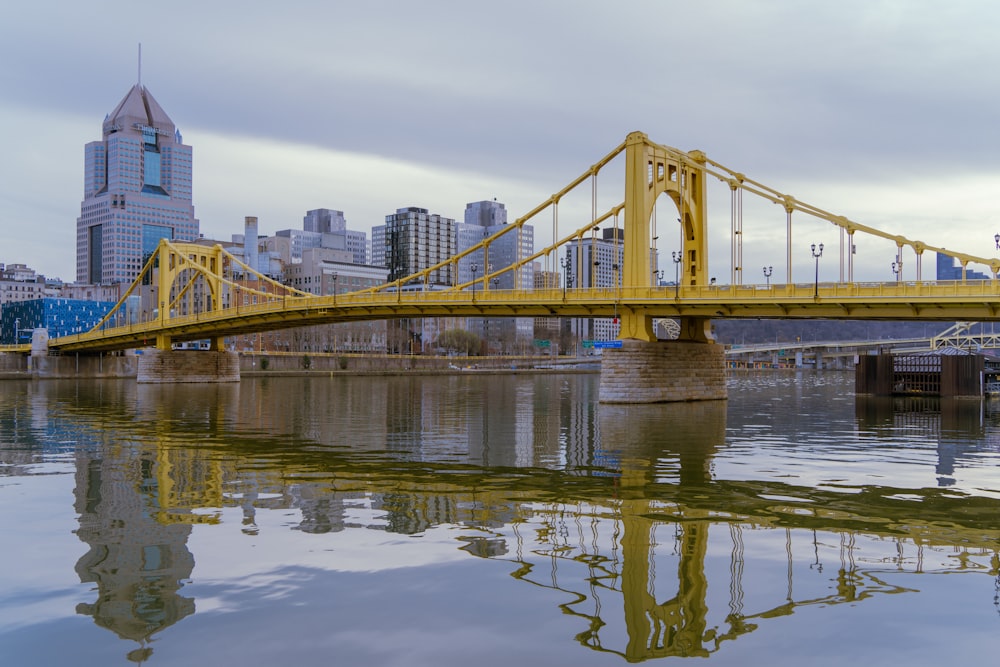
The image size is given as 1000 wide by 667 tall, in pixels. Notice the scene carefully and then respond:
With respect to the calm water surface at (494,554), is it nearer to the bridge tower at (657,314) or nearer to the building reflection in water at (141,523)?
the building reflection in water at (141,523)

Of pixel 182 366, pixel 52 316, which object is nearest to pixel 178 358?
pixel 182 366

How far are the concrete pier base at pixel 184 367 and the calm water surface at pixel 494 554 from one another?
57.1m

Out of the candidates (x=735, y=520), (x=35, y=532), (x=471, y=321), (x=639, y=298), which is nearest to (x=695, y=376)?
(x=639, y=298)

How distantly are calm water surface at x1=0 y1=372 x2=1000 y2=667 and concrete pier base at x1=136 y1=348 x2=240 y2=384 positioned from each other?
5713 centimetres

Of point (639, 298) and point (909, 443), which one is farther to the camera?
point (639, 298)

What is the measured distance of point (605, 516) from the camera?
53.0 ft

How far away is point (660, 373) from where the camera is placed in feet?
174

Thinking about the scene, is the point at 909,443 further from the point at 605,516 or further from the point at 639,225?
the point at 639,225

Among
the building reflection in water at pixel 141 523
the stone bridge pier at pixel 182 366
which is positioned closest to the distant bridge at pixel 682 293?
the stone bridge pier at pixel 182 366

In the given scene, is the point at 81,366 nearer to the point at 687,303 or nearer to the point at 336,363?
the point at 336,363

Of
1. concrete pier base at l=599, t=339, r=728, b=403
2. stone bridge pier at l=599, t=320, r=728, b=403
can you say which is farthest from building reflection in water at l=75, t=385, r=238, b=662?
stone bridge pier at l=599, t=320, r=728, b=403

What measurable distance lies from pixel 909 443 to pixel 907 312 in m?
16.6

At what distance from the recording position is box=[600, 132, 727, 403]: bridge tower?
51594 millimetres

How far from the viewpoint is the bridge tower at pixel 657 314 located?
51594 millimetres
